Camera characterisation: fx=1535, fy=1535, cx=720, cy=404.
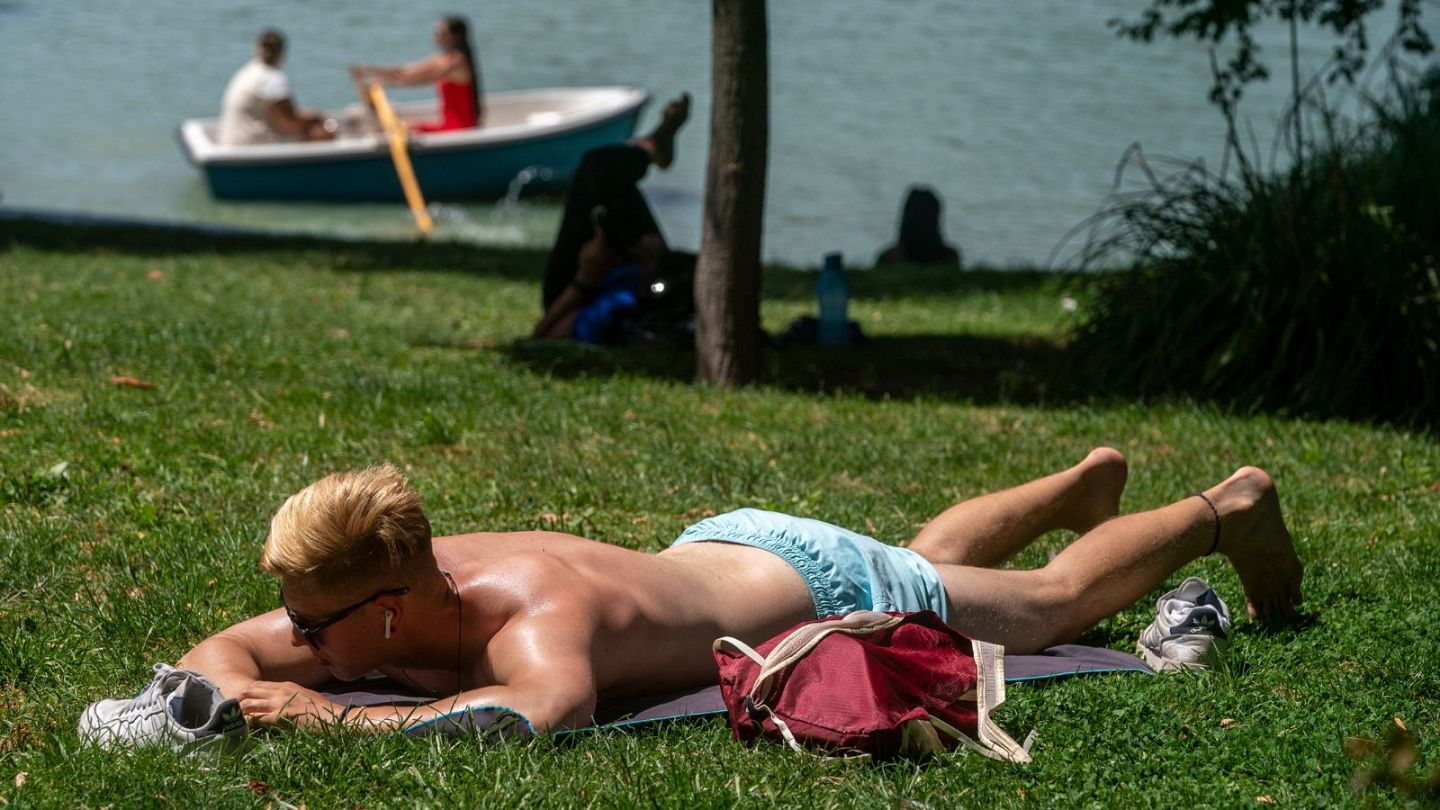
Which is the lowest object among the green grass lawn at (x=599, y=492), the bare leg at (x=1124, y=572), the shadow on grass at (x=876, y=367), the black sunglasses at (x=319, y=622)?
the shadow on grass at (x=876, y=367)

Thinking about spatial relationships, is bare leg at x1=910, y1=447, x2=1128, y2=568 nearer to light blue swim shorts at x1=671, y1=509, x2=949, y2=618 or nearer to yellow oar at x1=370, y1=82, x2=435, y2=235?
light blue swim shorts at x1=671, y1=509, x2=949, y2=618

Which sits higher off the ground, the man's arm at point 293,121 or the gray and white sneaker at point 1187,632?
the gray and white sneaker at point 1187,632

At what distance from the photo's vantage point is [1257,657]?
422 centimetres

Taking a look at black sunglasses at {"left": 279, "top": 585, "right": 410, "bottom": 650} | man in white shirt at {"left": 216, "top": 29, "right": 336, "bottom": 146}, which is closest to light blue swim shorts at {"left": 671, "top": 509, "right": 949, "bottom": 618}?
black sunglasses at {"left": 279, "top": 585, "right": 410, "bottom": 650}

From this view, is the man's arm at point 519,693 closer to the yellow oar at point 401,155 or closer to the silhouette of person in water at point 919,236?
the silhouette of person in water at point 919,236

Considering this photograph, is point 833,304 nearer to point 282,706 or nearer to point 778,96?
point 282,706

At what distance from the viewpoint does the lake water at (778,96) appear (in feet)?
70.6

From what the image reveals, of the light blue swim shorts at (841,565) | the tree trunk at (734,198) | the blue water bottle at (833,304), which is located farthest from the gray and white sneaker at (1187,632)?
the blue water bottle at (833,304)

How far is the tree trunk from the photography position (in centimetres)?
740

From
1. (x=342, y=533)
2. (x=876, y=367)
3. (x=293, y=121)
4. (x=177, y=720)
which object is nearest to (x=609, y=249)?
(x=876, y=367)

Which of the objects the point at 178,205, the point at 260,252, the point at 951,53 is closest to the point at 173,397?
the point at 260,252

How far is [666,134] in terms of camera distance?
30.3ft

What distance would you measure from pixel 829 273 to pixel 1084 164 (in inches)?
677

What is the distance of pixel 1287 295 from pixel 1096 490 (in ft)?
11.5
